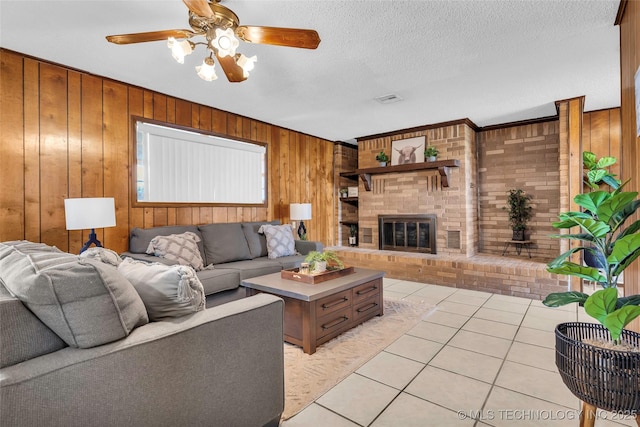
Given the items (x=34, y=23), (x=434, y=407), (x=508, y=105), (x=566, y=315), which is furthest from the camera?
(x=508, y=105)

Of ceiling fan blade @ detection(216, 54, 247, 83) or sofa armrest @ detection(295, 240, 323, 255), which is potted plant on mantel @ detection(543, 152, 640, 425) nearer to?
ceiling fan blade @ detection(216, 54, 247, 83)

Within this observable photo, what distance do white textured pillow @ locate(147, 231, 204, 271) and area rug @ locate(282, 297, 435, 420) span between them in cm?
132

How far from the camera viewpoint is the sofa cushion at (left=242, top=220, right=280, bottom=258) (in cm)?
409

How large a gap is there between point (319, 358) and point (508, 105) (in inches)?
155

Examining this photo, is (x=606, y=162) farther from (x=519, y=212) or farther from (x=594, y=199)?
(x=594, y=199)

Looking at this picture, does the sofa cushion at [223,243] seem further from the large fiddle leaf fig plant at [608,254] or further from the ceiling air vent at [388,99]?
the large fiddle leaf fig plant at [608,254]

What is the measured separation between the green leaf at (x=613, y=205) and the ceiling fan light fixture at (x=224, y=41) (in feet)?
6.91

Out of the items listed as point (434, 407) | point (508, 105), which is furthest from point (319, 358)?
point (508, 105)

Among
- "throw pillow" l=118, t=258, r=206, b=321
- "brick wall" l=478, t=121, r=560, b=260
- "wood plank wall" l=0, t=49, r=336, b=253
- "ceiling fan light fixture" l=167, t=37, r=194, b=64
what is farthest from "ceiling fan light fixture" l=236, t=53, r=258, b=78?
"brick wall" l=478, t=121, r=560, b=260

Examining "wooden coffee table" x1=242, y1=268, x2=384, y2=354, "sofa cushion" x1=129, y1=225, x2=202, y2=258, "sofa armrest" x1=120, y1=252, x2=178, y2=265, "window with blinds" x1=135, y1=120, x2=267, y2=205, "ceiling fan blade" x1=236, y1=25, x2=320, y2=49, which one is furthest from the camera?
"window with blinds" x1=135, y1=120, x2=267, y2=205

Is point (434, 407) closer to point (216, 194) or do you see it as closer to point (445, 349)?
point (445, 349)

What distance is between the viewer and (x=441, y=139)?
5.06 metres

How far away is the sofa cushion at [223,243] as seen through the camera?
3.66 meters

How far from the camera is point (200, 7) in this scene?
1.69 metres
